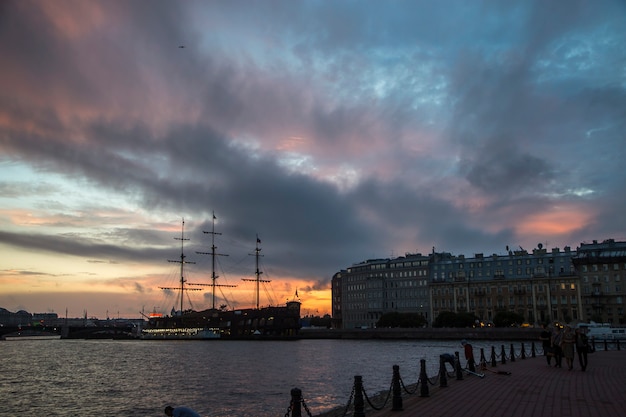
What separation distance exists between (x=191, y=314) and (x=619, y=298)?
139973 mm

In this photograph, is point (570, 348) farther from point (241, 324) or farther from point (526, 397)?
point (241, 324)

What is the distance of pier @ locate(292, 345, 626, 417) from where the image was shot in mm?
14945

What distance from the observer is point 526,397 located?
17.3 meters

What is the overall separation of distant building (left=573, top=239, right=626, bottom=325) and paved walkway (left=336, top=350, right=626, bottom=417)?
106 meters

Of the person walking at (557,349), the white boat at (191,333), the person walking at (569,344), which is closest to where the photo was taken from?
the person walking at (569,344)

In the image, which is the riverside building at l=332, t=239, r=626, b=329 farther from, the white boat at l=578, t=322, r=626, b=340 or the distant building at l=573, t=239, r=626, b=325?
the white boat at l=578, t=322, r=626, b=340

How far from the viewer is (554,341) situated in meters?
29.6

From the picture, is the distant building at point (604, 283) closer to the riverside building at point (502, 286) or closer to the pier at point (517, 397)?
the riverside building at point (502, 286)

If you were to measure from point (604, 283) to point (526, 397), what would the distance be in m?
117

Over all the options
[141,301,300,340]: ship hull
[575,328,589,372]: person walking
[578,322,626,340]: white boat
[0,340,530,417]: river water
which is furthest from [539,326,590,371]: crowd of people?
[141,301,300,340]: ship hull

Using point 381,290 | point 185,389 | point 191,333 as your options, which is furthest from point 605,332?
point 191,333

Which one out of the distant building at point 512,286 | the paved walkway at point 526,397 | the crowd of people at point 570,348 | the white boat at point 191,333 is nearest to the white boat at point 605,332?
the distant building at point 512,286

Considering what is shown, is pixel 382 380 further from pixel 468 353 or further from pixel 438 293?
pixel 438 293

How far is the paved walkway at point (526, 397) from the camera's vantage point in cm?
1487
